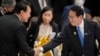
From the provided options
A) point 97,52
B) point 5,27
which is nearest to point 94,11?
point 97,52

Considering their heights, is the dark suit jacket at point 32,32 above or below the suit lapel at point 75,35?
below

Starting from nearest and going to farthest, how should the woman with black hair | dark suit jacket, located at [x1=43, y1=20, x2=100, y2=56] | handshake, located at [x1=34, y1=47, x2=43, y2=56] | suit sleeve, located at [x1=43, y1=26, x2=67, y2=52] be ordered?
handshake, located at [x1=34, y1=47, x2=43, y2=56] → dark suit jacket, located at [x1=43, y1=20, x2=100, y2=56] → suit sleeve, located at [x1=43, y1=26, x2=67, y2=52] → the woman with black hair

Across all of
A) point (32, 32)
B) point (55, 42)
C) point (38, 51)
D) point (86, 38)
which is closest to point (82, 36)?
point (86, 38)

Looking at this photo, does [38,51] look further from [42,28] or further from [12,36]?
[42,28]

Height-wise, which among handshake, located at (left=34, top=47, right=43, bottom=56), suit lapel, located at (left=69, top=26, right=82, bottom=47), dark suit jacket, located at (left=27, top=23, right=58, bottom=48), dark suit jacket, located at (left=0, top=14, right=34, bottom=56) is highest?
dark suit jacket, located at (left=0, top=14, right=34, bottom=56)

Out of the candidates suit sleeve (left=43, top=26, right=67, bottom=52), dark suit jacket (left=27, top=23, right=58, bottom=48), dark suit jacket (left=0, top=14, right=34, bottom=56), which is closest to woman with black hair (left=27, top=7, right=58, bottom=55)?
dark suit jacket (left=27, top=23, right=58, bottom=48)

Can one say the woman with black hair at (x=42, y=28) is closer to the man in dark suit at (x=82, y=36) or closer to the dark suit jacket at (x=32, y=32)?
the dark suit jacket at (x=32, y=32)

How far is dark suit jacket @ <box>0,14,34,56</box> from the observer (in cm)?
828

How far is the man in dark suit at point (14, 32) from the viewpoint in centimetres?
828

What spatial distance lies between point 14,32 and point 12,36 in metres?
0.07

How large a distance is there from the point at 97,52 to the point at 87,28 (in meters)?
0.49

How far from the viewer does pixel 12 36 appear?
8305 mm

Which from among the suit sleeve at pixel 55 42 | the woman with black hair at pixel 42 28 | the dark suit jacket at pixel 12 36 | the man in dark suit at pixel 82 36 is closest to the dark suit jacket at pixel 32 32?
the woman with black hair at pixel 42 28

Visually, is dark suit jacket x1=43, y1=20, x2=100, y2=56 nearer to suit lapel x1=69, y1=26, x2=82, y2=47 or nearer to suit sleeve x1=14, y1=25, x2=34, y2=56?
suit lapel x1=69, y1=26, x2=82, y2=47
